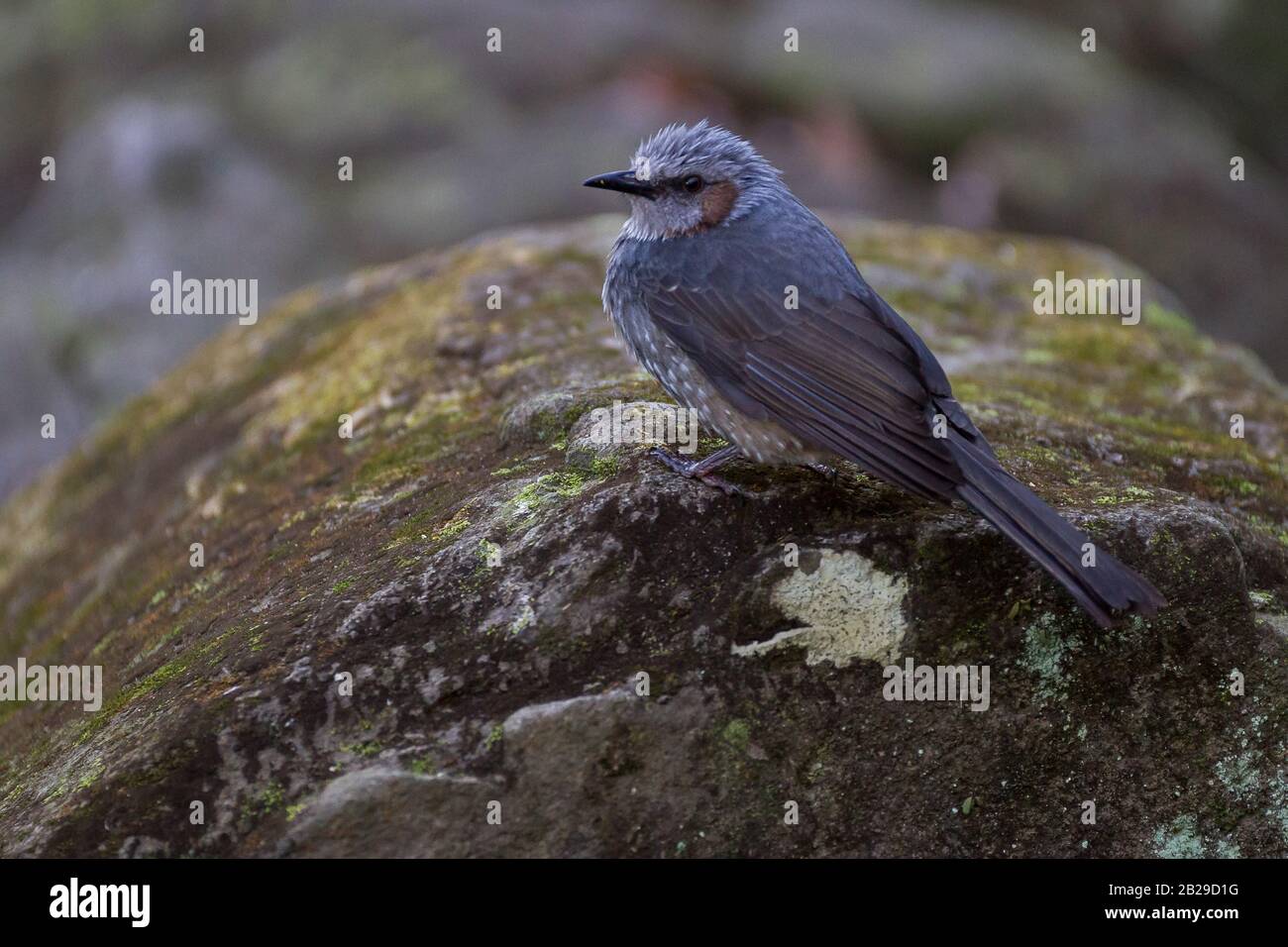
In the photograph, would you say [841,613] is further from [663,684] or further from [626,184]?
[626,184]

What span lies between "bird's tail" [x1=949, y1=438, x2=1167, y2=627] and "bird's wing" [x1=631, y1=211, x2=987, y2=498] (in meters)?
0.10

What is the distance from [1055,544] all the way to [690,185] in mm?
2228

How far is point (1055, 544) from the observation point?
388 centimetres

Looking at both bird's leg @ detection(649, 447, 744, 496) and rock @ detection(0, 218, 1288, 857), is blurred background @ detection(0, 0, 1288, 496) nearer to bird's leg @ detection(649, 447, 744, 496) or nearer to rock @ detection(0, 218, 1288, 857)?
rock @ detection(0, 218, 1288, 857)

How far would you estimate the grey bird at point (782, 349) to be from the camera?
13.1 ft

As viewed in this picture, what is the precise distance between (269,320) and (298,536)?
3.37 m

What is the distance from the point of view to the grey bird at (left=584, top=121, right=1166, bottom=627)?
13.1 ft
